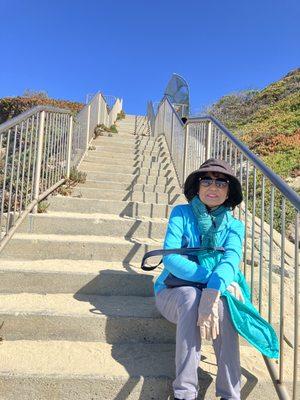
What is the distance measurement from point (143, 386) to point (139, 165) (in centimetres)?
457

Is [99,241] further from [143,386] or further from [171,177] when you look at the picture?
[171,177]

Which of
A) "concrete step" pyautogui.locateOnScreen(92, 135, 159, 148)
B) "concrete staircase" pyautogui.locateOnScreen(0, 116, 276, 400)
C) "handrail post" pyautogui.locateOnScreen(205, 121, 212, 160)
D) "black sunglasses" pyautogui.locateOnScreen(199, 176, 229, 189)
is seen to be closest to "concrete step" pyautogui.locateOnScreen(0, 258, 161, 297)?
"concrete staircase" pyautogui.locateOnScreen(0, 116, 276, 400)

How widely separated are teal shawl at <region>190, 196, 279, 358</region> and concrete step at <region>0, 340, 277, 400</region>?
28 cm

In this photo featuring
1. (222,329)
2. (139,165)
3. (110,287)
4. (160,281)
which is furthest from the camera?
(139,165)

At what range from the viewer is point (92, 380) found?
2.01 meters

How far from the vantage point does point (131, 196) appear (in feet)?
15.8

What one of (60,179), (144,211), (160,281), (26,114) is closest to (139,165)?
(60,179)

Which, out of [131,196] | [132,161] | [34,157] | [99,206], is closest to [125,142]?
[132,161]

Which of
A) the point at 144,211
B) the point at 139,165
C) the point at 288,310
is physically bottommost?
the point at 288,310

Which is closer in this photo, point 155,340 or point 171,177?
point 155,340

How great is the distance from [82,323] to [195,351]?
848mm

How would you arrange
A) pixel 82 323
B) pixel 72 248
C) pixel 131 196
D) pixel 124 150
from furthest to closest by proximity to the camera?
pixel 124 150 → pixel 131 196 → pixel 72 248 → pixel 82 323

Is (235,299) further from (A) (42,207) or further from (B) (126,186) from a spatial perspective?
(B) (126,186)

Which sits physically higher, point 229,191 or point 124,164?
point 124,164
